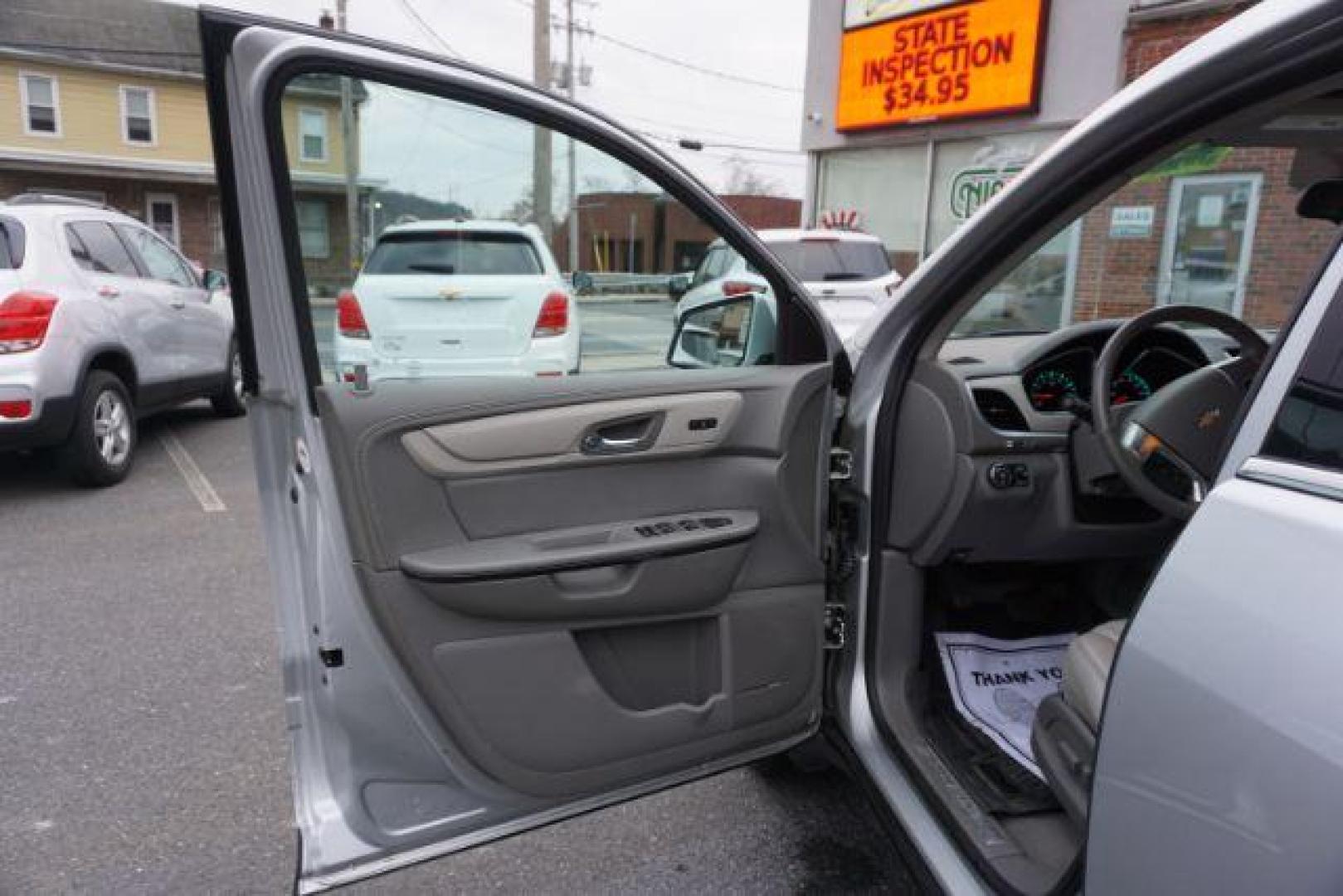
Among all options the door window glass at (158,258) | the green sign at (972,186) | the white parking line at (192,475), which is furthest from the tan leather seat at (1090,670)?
the green sign at (972,186)

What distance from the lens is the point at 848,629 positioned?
2.22 metres

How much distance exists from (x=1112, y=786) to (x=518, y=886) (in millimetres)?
1545

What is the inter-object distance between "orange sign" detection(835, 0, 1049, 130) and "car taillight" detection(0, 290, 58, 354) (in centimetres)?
1024

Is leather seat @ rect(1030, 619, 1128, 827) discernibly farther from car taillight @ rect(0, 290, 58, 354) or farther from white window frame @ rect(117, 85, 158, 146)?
white window frame @ rect(117, 85, 158, 146)

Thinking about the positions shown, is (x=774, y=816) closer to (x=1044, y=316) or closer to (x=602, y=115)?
(x=602, y=115)

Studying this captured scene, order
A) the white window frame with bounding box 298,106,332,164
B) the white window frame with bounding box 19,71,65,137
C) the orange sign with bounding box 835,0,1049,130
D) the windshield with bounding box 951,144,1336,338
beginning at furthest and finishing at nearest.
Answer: the white window frame with bounding box 19,71,65,137, the orange sign with bounding box 835,0,1049,130, the windshield with bounding box 951,144,1336,338, the white window frame with bounding box 298,106,332,164

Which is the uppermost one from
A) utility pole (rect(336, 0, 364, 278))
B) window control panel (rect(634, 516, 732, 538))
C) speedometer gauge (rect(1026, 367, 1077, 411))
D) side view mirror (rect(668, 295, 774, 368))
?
utility pole (rect(336, 0, 364, 278))

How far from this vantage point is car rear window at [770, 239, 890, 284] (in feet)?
28.9

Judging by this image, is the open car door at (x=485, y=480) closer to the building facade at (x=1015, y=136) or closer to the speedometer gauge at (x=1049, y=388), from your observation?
the speedometer gauge at (x=1049, y=388)

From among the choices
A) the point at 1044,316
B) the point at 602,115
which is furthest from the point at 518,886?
the point at 1044,316

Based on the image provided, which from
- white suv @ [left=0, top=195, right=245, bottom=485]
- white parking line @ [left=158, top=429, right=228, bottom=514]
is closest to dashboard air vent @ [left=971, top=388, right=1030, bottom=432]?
white suv @ [left=0, top=195, right=245, bottom=485]

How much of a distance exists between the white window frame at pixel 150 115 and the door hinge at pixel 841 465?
26.9 metres

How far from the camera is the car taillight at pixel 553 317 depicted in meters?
2.11

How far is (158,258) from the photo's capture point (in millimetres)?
6957
